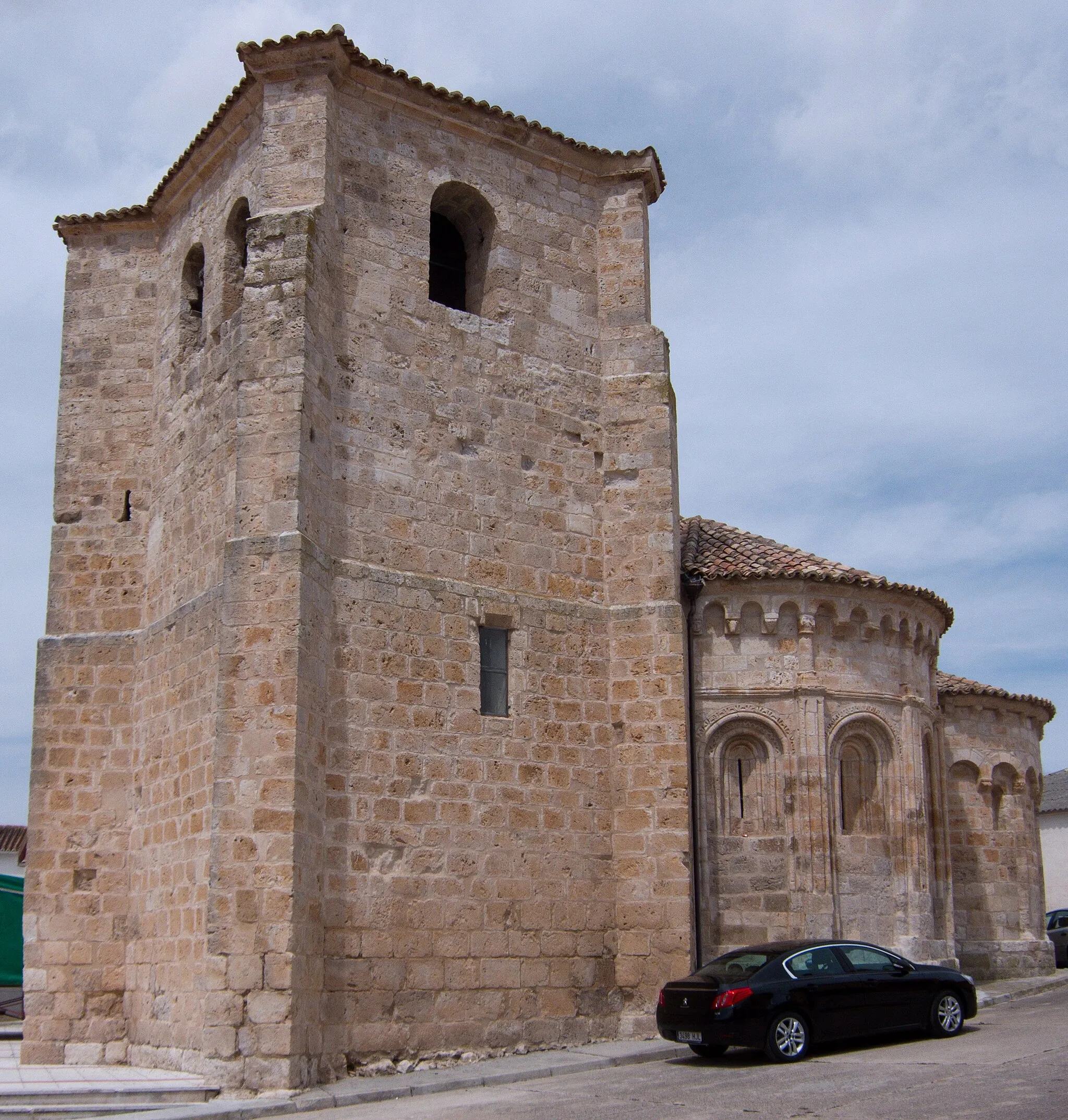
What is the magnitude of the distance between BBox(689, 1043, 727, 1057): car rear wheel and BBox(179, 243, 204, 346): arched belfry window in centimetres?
908

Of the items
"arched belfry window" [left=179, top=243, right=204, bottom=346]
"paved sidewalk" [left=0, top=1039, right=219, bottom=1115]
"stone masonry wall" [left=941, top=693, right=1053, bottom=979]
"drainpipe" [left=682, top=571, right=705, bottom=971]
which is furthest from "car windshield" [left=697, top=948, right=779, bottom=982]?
"arched belfry window" [left=179, top=243, right=204, bottom=346]

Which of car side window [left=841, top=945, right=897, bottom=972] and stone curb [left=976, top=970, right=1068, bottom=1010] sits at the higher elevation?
car side window [left=841, top=945, right=897, bottom=972]

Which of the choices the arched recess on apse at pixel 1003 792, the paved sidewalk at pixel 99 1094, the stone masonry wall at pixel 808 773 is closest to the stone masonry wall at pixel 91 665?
the paved sidewalk at pixel 99 1094

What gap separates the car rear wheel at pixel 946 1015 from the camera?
1304 centimetres

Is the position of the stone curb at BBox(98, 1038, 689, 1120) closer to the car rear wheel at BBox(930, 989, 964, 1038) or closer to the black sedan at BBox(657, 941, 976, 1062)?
the black sedan at BBox(657, 941, 976, 1062)

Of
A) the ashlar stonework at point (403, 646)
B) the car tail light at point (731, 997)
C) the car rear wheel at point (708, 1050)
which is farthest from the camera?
the car rear wheel at point (708, 1050)

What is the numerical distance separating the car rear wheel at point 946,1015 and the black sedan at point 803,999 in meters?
0.01

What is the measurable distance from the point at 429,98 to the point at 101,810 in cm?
841

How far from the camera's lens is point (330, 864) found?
11.9 m

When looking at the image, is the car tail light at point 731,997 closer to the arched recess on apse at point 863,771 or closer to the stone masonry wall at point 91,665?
the arched recess on apse at point 863,771

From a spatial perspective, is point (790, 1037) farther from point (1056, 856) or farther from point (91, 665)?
point (1056, 856)

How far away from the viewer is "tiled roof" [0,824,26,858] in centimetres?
3153

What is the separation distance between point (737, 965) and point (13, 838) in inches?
975

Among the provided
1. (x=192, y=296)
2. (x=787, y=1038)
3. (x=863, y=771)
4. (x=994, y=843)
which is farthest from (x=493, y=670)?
(x=994, y=843)
